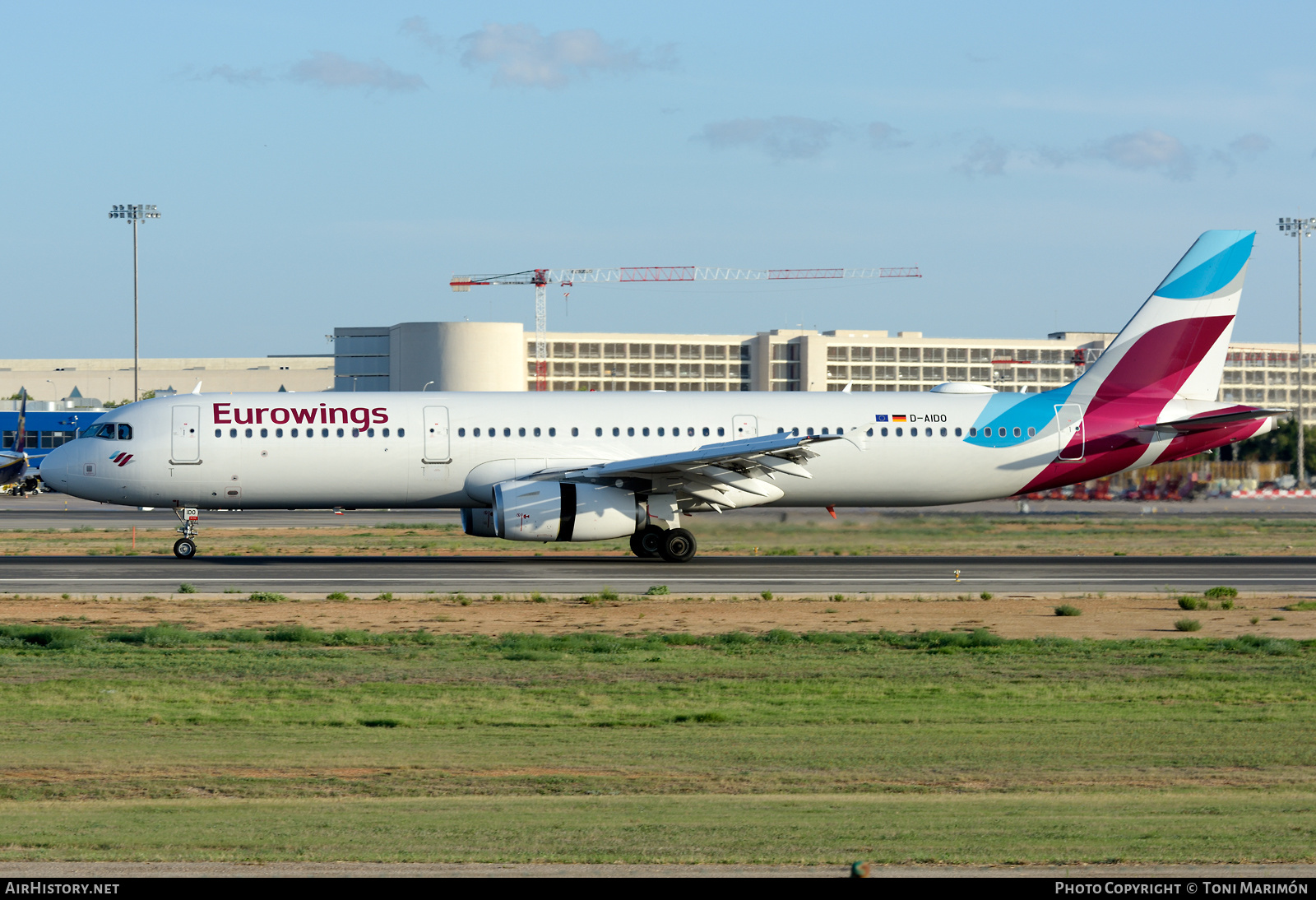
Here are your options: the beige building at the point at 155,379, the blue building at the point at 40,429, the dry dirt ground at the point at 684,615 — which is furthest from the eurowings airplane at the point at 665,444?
the beige building at the point at 155,379

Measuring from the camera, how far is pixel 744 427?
3688cm

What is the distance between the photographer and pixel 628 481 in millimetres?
34375

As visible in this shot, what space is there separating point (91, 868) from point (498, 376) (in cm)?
11528

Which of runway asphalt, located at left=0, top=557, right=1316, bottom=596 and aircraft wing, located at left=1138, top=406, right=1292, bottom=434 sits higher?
aircraft wing, located at left=1138, top=406, right=1292, bottom=434

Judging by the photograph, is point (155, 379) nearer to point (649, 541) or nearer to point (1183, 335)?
point (649, 541)

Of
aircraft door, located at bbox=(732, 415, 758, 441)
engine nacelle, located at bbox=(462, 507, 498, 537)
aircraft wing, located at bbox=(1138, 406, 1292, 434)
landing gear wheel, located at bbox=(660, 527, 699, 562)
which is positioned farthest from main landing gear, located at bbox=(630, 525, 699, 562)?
aircraft wing, located at bbox=(1138, 406, 1292, 434)

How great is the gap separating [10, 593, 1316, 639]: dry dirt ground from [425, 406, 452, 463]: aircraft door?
7761mm

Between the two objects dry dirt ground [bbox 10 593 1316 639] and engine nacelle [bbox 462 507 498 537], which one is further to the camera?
engine nacelle [bbox 462 507 498 537]

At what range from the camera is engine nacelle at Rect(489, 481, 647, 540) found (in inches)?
1305

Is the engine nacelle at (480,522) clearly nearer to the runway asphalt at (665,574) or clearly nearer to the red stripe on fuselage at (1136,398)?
the runway asphalt at (665,574)

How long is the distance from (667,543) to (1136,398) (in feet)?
45.1

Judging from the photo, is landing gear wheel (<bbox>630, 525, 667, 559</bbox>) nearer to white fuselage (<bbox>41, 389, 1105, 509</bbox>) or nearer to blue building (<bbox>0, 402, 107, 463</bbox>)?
white fuselage (<bbox>41, 389, 1105, 509</bbox>)
